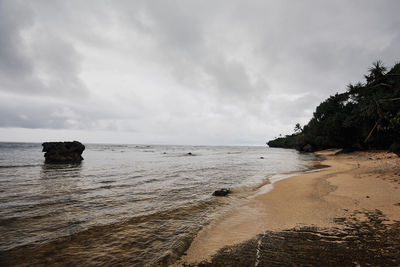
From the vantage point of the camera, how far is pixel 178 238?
190 inches

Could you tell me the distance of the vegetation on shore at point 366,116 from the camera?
16.8 metres

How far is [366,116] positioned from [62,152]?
48904 millimetres

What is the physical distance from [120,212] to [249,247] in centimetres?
508

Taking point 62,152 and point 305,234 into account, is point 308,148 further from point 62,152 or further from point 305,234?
point 305,234

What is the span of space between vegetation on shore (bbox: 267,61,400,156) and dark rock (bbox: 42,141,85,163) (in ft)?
115

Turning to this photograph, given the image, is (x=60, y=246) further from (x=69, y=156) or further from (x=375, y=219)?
(x=69, y=156)

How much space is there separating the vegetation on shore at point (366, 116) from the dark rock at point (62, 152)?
3501 cm

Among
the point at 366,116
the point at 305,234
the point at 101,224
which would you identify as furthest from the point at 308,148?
the point at 101,224

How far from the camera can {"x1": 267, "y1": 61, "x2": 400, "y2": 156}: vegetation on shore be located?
55.2ft

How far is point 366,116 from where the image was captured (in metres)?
29.5

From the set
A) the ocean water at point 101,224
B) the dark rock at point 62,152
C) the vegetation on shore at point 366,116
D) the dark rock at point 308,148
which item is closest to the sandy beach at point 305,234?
the ocean water at point 101,224

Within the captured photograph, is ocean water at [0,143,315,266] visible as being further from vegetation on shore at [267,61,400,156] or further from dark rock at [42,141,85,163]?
dark rock at [42,141,85,163]

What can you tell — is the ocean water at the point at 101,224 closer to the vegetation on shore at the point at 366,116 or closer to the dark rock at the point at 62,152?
the vegetation on shore at the point at 366,116

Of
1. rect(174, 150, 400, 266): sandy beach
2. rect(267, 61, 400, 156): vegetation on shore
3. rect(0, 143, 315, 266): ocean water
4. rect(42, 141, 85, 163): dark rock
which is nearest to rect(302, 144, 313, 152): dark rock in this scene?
rect(267, 61, 400, 156): vegetation on shore
